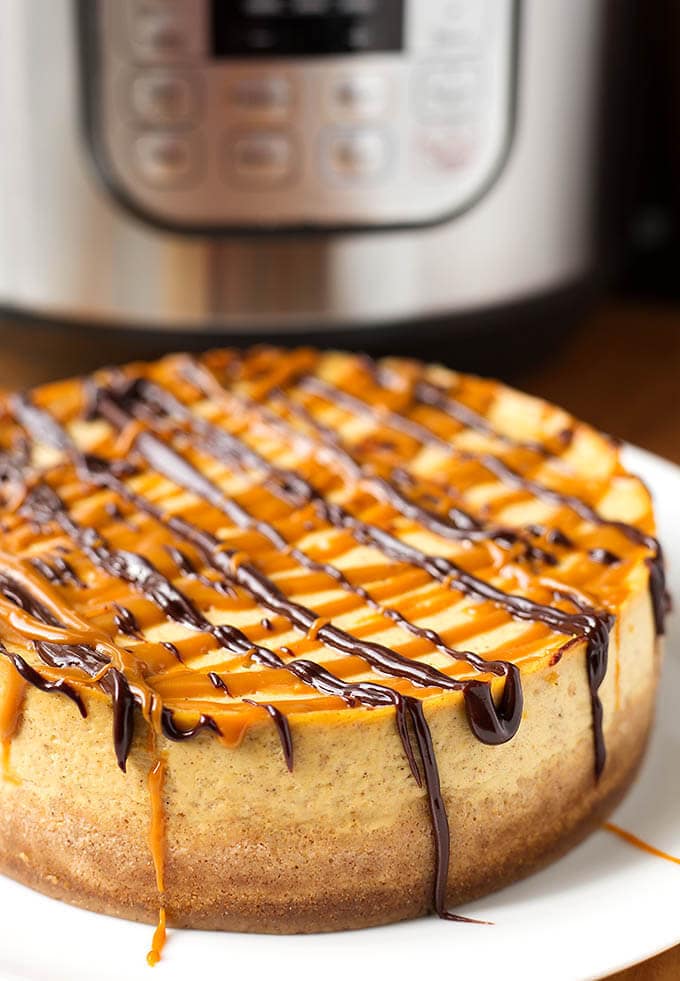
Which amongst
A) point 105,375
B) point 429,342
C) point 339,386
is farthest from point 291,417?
point 429,342

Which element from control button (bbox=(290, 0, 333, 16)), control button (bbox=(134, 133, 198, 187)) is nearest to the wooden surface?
control button (bbox=(134, 133, 198, 187))

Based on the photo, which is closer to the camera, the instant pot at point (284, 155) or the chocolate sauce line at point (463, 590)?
the chocolate sauce line at point (463, 590)

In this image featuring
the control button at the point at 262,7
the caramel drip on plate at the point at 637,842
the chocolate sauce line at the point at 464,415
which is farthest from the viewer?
the control button at the point at 262,7

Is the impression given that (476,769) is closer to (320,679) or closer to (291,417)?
(320,679)

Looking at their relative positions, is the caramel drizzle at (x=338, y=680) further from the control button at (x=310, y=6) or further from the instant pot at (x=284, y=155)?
the control button at (x=310, y=6)

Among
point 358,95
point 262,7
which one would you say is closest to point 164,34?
point 262,7

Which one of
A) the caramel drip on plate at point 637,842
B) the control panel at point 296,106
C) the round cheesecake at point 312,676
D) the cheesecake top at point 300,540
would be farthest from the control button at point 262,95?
the caramel drip on plate at point 637,842

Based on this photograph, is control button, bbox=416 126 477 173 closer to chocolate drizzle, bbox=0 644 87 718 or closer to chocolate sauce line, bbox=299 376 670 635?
chocolate sauce line, bbox=299 376 670 635
